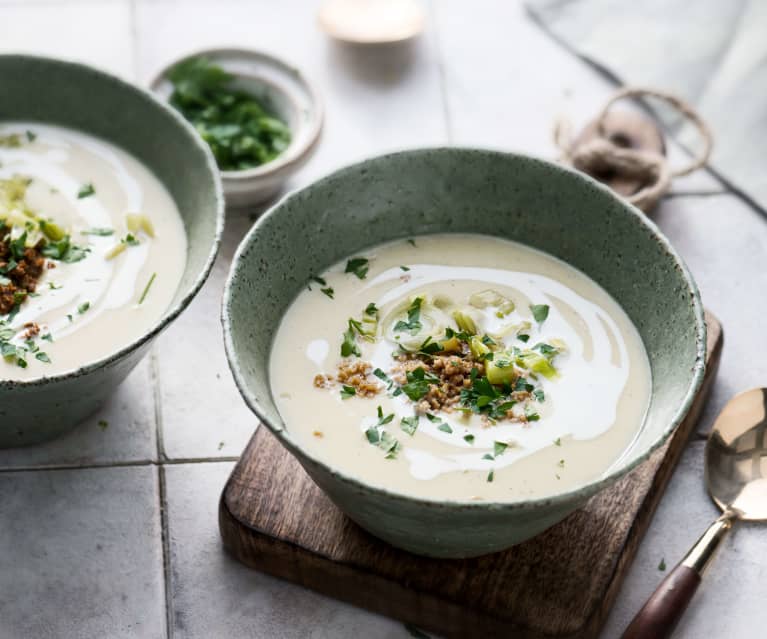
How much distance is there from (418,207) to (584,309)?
13.1 inches

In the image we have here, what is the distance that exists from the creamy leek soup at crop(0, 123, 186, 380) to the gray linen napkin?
3.96ft

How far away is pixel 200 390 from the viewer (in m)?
2.17

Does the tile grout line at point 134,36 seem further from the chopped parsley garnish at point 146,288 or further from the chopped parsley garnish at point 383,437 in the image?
the chopped parsley garnish at point 383,437

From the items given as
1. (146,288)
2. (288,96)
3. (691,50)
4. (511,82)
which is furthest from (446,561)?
(691,50)

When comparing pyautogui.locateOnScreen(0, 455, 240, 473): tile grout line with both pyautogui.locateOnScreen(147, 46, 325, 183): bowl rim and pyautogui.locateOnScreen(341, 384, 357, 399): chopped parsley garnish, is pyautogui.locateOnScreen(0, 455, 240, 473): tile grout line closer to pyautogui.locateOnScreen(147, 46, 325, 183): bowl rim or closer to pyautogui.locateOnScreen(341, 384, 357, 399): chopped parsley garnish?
pyautogui.locateOnScreen(341, 384, 357, 399): chopped parsley garnish

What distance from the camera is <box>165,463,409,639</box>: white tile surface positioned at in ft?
6.04

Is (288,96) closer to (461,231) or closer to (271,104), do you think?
(271,104)

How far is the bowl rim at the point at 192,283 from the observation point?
1.74 meters

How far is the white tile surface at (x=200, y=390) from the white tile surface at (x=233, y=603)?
0.15 meters

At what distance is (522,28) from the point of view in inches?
116

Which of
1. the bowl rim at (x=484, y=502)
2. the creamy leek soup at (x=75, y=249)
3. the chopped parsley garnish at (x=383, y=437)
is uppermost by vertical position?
the bowl rim at (x=484, y=502)

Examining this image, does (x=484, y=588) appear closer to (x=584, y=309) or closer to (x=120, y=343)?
(x=584, y=309)

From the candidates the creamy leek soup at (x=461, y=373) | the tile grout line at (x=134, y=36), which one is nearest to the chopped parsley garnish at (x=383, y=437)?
the creamy leek soup at (x=461, y=373)

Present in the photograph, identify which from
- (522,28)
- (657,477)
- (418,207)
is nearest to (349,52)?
(522,28)
